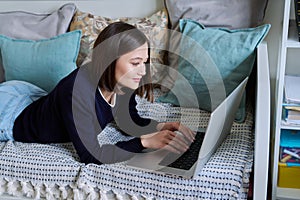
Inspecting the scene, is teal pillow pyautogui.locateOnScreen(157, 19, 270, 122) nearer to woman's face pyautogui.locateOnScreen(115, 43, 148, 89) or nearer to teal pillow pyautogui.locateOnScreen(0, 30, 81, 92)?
woman's face pyautogui.locateOnScreen(115, 43, 148, 89)

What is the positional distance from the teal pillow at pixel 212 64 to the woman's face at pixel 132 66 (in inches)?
12.6

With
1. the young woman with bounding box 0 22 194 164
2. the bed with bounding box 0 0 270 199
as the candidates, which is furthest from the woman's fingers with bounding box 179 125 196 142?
the bed with bounding box 0 0 270 199

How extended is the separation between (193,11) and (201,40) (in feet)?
0.61

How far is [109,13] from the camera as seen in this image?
2.30 meters

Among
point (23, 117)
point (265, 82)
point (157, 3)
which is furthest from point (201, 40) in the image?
point (23, 117)

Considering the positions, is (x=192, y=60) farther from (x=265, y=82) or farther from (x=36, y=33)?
(x=36, y=33)

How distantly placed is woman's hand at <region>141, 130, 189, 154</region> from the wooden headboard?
0.83 meters

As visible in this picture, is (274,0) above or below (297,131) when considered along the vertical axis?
above

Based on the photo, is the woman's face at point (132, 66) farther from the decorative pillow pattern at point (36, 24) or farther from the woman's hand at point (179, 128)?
the decorative pillow pattern at point (36, 24)

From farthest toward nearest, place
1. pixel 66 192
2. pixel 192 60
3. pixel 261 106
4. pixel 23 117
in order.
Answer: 1. pixel 192 60
2. pixel 23 117
3. pixel 66 192
4. pixel 261 106

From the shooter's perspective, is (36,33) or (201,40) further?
(36,33)

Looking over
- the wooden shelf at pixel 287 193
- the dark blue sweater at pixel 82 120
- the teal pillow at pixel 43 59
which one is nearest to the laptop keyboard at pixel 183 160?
the dark blue sweater at pixel 82 120

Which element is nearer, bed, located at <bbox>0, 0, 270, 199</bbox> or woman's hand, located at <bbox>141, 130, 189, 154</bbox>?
bed, located at <bbox>0, 0, 270, 199</bbox>

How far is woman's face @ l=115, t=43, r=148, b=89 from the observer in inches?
66.1
